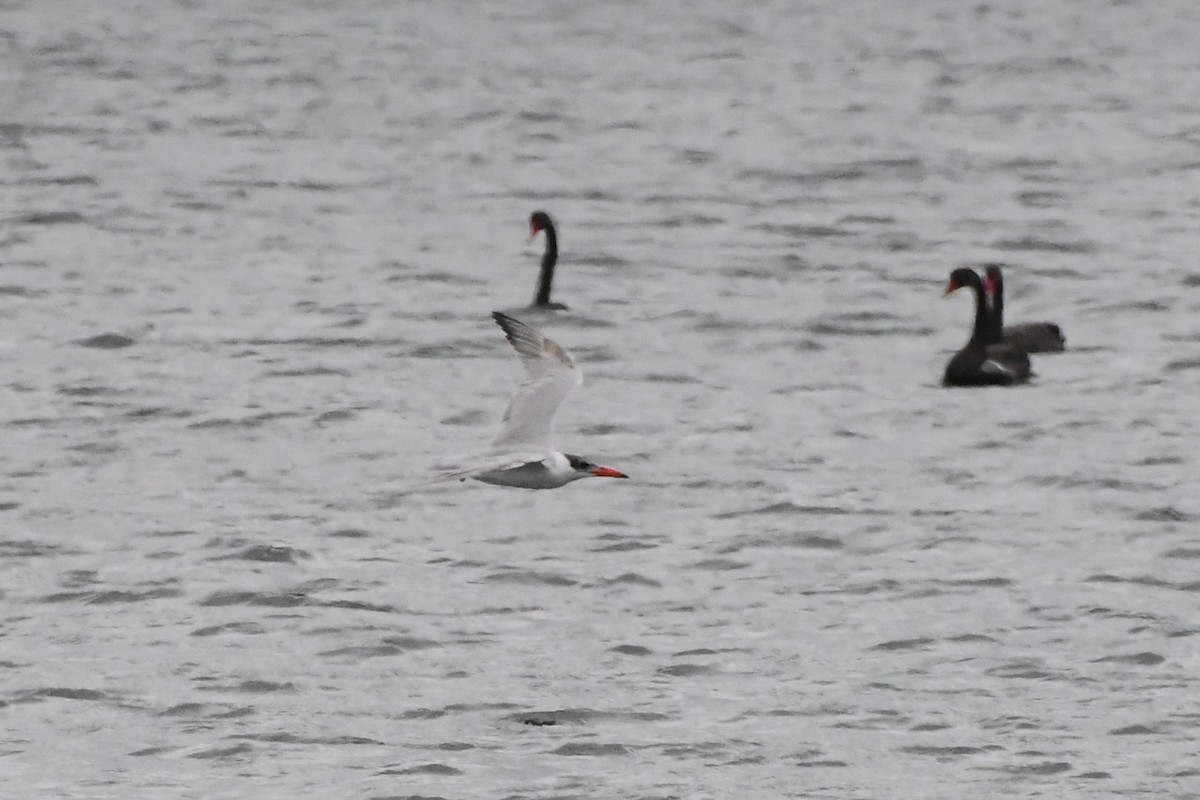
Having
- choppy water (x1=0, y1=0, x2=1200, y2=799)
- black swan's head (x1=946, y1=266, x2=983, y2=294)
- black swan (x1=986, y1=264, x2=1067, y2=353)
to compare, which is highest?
black swan's head (x1=946, y1=266, x2=983, y2=294)

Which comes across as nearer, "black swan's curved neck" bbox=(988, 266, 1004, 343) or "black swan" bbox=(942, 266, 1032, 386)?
"black swan" bbox=(942, 266, 1032, 386)

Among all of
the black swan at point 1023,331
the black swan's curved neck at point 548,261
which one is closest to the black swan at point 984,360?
the black swan at point 1023,331

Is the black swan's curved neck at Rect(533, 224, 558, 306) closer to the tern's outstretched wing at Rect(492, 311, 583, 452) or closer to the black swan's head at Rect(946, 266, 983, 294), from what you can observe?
the black swan's head at Rect(946, 266, 983, 294)

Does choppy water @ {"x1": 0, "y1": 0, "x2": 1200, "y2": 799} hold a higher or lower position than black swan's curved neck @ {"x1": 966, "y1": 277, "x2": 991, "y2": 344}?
lower

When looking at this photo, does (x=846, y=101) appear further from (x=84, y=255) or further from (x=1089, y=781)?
(x=1089, y=781)

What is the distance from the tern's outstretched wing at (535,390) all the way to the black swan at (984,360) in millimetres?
4856

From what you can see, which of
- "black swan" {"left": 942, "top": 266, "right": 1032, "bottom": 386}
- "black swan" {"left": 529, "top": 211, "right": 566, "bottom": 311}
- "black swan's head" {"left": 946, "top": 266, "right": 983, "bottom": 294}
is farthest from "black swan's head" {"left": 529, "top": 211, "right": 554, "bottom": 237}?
"black swan" {"left": 942, "top": 266, "right": 1032, "bottom": 386}

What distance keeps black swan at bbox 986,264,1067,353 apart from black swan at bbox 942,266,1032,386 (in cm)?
16

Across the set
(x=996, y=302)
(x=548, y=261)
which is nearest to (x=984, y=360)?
(x=996, y=302)

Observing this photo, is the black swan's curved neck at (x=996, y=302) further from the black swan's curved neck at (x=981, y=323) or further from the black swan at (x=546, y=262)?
the black swan at (x=546, y=262)

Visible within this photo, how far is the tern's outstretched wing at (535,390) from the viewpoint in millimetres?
14961

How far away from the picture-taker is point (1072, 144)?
31.0 metres

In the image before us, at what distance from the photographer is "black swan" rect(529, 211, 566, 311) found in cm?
2222

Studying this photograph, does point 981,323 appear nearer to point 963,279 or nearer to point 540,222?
point 963,279
